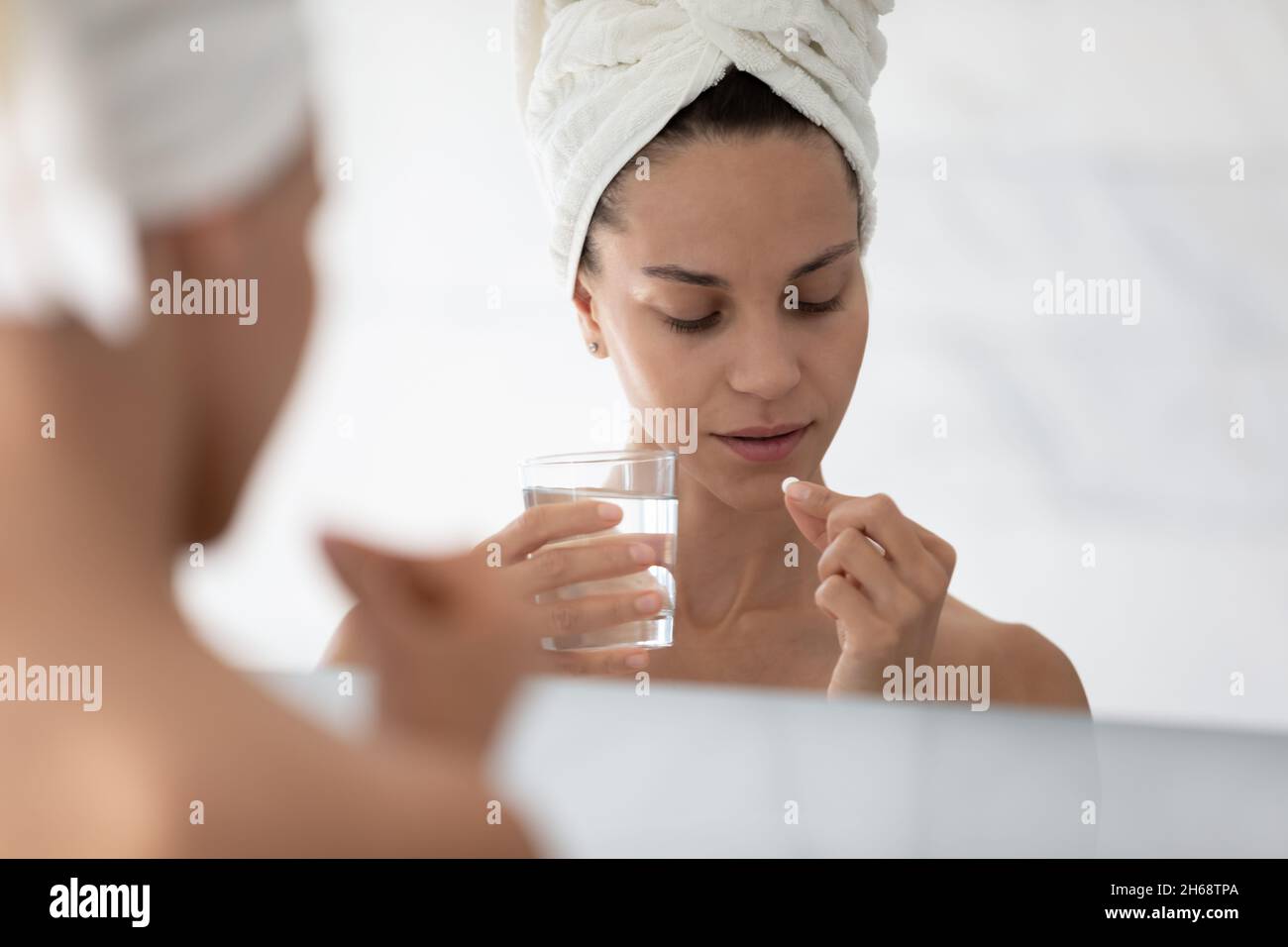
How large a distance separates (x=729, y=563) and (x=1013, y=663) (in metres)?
0.28

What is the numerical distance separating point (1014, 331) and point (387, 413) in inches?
25.7

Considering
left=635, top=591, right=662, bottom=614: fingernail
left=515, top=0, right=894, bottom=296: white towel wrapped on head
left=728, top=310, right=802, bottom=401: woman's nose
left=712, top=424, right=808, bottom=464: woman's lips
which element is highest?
left=515, top=0, right=894, bottom=296: white towel wrapped on head

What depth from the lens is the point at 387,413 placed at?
4.09 feet

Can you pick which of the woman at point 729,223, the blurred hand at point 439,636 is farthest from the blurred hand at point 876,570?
the blurred hand at point 439,636

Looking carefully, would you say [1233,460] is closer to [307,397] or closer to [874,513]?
[874,513]

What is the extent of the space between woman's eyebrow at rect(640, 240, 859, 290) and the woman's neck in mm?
212

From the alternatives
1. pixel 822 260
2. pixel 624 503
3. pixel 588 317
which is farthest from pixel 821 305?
pixel 624 503

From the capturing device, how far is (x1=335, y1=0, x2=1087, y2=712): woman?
0.99 m

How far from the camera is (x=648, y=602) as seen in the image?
80 centimetres

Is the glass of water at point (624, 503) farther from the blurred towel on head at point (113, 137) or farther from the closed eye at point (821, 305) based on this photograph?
the blurred towel on head at point (113, 137)

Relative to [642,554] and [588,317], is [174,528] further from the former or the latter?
[588,317]

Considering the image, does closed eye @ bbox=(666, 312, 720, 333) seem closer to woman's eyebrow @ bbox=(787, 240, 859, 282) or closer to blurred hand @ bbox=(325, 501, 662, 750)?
woman's eyebrow @ bbox=(787, 240, 859, 282)

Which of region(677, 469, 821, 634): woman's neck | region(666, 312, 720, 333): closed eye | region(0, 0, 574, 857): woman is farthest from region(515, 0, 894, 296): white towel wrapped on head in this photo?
region(0, 0, 574, 857): woman
